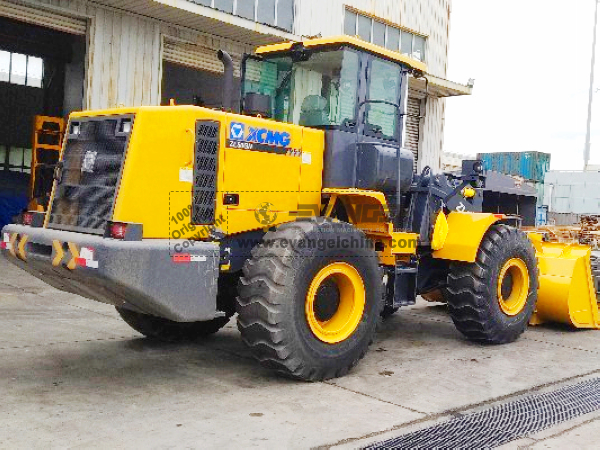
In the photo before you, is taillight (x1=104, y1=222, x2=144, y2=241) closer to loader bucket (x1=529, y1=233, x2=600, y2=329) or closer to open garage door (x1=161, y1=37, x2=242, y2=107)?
open garage door (x1=161, y1=37, x2=242, y2=107)

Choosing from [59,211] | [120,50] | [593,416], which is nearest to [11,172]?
[120,50]

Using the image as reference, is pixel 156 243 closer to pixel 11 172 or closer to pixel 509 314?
pixel 509 314

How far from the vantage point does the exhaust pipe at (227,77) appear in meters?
5.39

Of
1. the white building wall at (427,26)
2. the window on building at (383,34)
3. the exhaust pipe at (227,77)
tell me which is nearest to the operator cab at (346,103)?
the exhaust pipe at (227,77)

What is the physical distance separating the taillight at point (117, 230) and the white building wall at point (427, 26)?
39.9ft

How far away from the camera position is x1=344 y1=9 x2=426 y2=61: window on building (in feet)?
54.0

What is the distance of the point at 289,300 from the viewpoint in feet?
16.0

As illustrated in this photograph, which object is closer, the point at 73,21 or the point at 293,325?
the point at 293,325

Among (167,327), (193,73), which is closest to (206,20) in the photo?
(193,73)

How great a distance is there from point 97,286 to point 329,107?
2.69 metres

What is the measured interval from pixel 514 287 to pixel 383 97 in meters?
2.74

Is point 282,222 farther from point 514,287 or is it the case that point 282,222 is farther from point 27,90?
point 27,90

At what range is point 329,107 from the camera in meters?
5.99

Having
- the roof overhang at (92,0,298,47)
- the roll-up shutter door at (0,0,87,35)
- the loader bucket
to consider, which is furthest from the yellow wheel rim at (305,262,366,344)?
the roll-up shutter door at (0,0,87,35)
